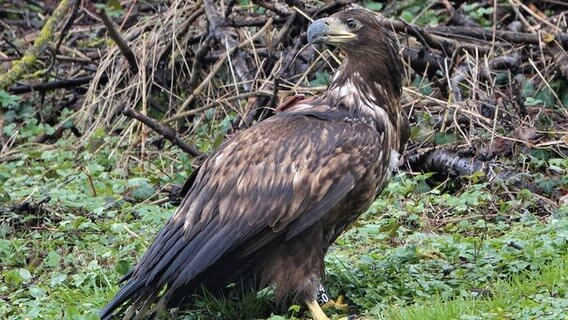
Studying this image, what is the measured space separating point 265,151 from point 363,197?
0.53 m

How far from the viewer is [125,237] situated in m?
7.02

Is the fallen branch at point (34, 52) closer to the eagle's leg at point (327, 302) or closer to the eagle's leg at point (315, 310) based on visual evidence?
the eagle's leg at point (327, 302)

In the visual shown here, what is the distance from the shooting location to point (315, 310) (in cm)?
544

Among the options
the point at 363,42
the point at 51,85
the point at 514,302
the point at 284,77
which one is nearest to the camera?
the point at 514,302

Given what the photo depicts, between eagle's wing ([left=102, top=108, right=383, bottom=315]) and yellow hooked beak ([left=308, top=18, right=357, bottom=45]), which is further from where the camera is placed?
yellow hooked beak ([left=308, top=18, right=357, bottom=45])

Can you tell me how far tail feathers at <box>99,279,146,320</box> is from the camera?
539 centimetres

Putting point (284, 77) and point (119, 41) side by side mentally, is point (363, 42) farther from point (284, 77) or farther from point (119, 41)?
point (119, 41)

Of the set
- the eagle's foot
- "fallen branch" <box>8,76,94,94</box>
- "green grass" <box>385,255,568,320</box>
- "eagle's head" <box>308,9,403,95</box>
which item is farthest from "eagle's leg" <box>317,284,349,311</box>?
"fallen branch" <box>8,76,94,94</box>

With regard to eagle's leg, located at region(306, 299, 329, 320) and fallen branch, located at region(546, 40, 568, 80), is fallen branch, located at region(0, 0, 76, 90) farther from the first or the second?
eagle's leg, located at region(306, 299, 329, 320)

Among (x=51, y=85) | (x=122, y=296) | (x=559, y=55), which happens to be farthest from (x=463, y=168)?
(x=51, y=85)

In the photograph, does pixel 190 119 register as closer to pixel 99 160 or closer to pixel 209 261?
pixel 99 160

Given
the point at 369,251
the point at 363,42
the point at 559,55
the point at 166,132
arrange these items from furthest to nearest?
the point at 559,55 < the point at 166,132 < the point at 369,251 < the point at 363,42

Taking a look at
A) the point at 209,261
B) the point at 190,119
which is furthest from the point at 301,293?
the point at 190,119

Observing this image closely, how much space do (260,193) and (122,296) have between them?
825 mm
